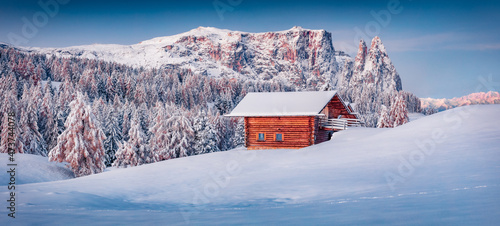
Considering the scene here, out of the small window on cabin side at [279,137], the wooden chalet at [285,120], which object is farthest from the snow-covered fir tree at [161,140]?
the small window on cabin side at [279,137]

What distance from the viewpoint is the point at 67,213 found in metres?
8.48

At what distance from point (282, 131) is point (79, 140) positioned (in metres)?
19.9

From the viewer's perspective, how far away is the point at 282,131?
104 ft

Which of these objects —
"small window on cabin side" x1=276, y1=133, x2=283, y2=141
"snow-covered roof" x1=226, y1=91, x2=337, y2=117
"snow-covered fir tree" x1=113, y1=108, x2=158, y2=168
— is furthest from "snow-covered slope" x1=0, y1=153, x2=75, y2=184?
"small window on cabin side" x1=276, y1=133, x2=283, y2=141

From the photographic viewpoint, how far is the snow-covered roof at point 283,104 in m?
31.0

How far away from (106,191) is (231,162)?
8601 millimetres

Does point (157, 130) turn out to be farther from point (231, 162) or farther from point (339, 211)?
point (339, 211)

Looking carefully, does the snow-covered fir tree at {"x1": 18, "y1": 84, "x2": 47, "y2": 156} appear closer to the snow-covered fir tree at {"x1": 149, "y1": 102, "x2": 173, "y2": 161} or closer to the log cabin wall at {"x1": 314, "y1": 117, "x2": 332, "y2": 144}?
the snow-covered fir tree at {"x1": 149, "y1": 102, "x2": 173, "y2": 161}

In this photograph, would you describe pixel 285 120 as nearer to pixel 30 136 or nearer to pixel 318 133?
pixel 318 133

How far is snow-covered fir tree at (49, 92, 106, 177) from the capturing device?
32.7 metres

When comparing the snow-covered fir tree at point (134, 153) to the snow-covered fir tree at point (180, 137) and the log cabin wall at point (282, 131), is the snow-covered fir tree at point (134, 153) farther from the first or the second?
the log cabin wall at point (282, 131)

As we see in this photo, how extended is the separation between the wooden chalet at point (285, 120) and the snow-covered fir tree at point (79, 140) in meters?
14.3

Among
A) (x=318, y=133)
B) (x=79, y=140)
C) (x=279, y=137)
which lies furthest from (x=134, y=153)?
(x=318, y=133)

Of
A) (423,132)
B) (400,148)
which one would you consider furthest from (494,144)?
(423,132)
